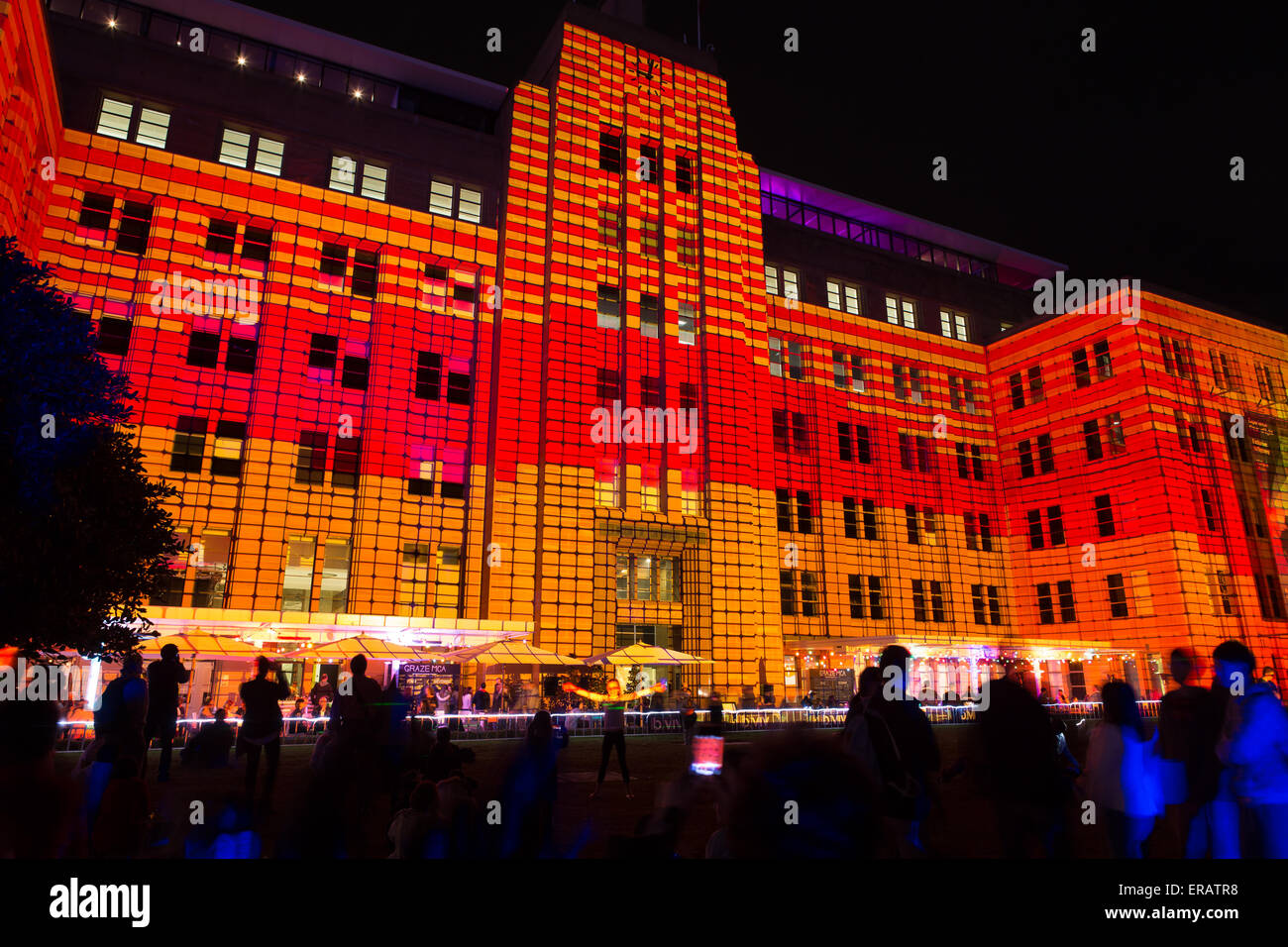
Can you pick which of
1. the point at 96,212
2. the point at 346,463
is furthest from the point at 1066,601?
the point at 96,212

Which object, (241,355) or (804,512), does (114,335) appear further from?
Answer: (804,512)

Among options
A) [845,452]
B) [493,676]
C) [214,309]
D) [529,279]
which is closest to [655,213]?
[529,279]

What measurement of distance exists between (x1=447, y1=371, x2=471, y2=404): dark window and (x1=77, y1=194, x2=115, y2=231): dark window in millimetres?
17675

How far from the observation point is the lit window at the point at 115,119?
38.2 metres

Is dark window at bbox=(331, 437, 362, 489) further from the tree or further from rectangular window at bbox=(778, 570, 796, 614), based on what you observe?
rectangular window at bbox=(778, 570, 796, 614)

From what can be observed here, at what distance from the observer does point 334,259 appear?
137 ft

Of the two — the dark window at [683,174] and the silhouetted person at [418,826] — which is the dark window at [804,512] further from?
the silhouetted person at [418,826]

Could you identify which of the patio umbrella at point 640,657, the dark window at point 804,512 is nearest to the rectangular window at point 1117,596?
the dark window at point 804,512

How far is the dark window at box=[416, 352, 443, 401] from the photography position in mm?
41750

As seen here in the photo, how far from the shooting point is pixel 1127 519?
49.6m

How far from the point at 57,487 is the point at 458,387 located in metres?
25.5

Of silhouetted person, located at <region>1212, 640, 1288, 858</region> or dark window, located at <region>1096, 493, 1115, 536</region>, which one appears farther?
dark window, located at <region>1096, 493, 1115, 536</region>

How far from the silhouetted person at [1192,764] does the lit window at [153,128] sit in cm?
4766

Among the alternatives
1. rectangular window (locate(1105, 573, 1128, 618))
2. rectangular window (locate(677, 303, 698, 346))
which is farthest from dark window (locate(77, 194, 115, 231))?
rectangular window (locate(1105, 573, 1128, 618))
